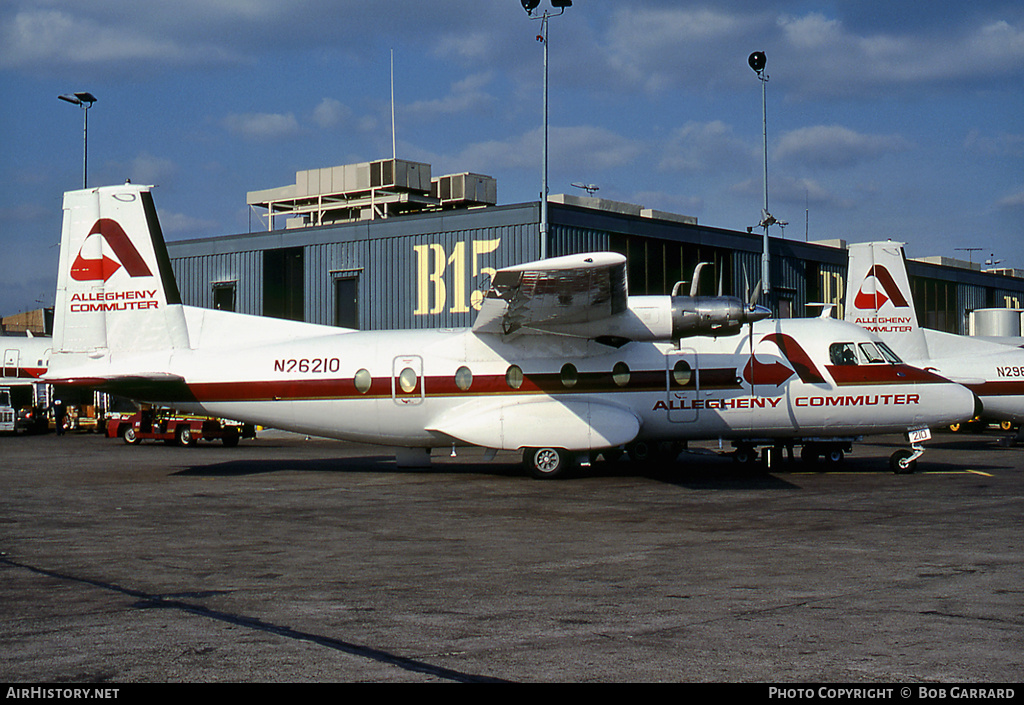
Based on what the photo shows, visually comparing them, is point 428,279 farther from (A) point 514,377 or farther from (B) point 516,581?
(B) point 516,581

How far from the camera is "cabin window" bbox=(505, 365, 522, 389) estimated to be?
65.1ft

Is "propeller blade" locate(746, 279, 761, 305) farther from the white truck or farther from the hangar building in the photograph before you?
the white truck

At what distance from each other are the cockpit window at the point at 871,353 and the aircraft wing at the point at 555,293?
6.37 metres

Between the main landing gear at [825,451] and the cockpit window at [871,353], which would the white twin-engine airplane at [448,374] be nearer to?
the cockpit window at [871,353]

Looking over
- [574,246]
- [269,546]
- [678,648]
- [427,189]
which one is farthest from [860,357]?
[427,189]

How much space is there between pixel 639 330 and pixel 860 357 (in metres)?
5.77

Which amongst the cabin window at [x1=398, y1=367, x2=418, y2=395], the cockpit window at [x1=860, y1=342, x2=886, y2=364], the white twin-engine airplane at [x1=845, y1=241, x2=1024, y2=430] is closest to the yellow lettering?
the white twin-engine airplane at [x1=845, y1=241, x2=1024, y2=430]

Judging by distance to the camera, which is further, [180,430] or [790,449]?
[180,430]

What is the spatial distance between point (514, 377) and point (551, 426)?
A: 1.42 m

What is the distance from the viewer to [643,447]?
23.2m

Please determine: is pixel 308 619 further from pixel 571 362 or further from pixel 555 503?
pixel 571 362

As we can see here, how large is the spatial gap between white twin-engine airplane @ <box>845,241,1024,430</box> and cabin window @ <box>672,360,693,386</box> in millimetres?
9206

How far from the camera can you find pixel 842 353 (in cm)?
2034

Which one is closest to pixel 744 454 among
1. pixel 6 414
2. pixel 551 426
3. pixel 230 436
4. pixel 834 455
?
pixel 834 455
